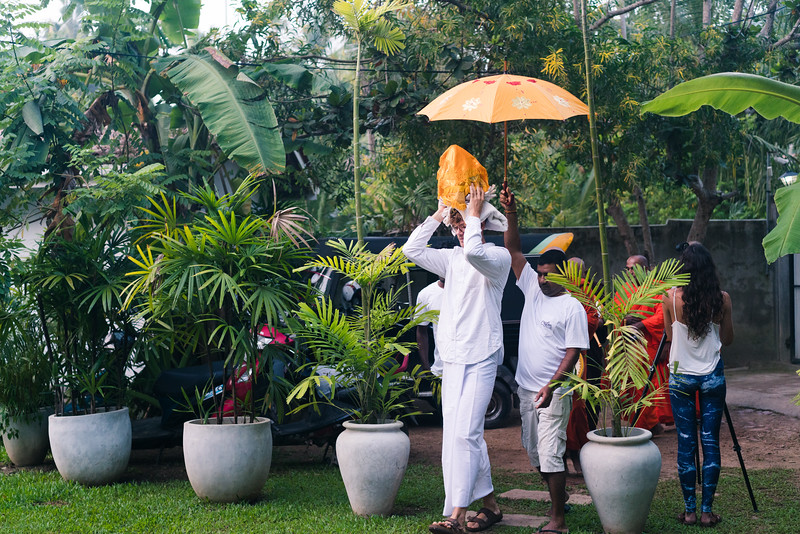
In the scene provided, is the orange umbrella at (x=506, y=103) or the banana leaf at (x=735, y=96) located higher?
the orange umbrella at (x=506, y=103)

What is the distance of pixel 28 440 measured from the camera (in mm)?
7496

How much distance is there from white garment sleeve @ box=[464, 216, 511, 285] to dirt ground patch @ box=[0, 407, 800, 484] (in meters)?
2.40

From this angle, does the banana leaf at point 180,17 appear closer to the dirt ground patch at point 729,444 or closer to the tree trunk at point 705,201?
the dirt ground patch at point 729,444

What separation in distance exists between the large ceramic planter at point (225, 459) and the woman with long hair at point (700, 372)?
2.95 metres

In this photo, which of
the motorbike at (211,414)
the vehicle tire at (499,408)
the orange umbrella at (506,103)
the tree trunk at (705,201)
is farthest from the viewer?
the tree trunk at (705,201)

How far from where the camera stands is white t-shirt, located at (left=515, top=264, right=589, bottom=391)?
521 centimetres

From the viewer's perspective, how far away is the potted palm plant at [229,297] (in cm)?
579

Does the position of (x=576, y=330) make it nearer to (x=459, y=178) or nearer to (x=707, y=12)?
(x=459, y=178)

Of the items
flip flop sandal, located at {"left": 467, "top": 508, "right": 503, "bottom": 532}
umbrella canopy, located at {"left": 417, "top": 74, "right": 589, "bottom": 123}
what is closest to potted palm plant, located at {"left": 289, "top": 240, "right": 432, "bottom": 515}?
flip flop sandal, located at {"left": 467, "top": 508, "right": 503, "bottom": 532}

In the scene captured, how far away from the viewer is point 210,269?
5.74 m

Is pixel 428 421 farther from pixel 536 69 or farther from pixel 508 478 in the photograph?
pixel 536 69

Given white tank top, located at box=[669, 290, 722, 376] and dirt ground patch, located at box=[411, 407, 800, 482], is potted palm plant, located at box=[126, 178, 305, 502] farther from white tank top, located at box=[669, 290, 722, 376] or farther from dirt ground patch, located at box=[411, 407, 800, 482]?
white tank top, located at box=[669, 290, 722, 376]

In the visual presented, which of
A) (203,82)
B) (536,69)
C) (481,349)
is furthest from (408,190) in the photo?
(481,349)

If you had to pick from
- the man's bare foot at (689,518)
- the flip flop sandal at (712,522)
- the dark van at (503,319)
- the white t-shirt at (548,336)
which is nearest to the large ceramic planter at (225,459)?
the white t-shirt at (548,336)
